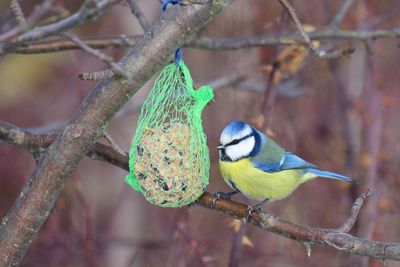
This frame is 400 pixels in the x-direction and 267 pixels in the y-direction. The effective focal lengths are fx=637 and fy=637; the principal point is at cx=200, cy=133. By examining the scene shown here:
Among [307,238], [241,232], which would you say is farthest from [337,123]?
[307,238]

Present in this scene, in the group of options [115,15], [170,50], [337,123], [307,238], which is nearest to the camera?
[170,50]

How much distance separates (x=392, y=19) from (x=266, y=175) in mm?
2081

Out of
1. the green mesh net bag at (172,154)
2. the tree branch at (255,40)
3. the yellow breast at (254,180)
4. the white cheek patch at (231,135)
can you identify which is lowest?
the green mesh net bag at (172,154)

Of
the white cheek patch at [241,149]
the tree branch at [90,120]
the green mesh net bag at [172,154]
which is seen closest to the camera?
the tree branch at [90,120]

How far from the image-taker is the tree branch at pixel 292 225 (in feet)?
6.51

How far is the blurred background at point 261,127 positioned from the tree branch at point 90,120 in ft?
3.73

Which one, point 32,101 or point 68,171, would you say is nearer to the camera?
point 68,171

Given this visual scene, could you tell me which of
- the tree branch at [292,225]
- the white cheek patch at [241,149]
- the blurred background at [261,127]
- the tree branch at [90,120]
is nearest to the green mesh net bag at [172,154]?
the tree branch at [292,225]

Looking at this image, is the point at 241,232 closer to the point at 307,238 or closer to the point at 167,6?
the point at 307,238

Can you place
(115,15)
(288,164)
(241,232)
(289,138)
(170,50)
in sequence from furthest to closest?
(115,15) → (289,138) → (288,164) → (241,232) → (170,50)

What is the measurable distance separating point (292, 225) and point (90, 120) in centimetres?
80

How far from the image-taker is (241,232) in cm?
286

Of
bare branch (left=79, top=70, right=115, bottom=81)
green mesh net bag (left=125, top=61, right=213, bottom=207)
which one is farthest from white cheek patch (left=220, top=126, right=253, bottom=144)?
bare branch (left=79, top=70, right=115, bottom=81)

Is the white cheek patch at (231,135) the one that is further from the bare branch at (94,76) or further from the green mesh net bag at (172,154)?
the bare branch at (94,76)
